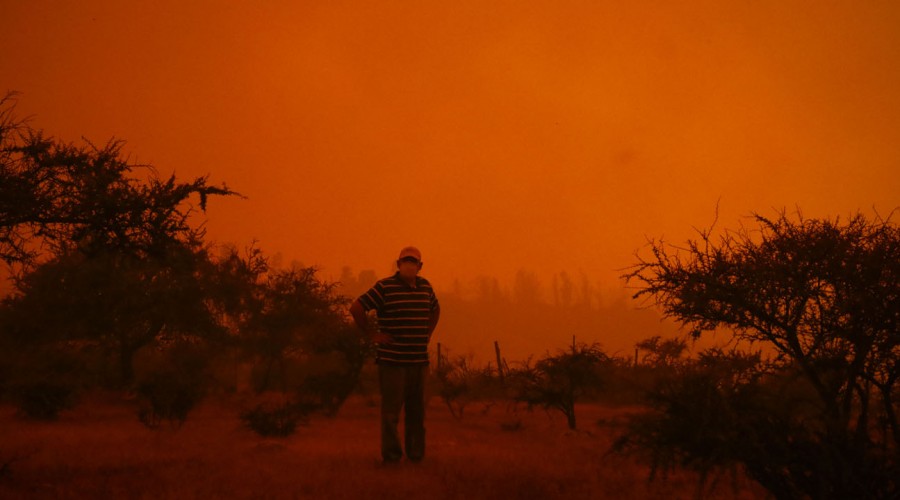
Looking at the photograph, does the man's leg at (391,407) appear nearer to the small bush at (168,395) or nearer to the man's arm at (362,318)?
the man's arm at (362,318)

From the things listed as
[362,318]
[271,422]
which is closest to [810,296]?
[362,318]

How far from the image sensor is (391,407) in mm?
6125

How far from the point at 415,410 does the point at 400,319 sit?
1.11 meters

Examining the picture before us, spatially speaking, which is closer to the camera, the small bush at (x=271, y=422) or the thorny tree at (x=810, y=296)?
the thorny tree at (x=810, y=296)

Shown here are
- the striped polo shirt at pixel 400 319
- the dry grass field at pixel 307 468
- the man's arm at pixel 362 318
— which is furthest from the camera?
the striped polo shirt at pixel 400 319

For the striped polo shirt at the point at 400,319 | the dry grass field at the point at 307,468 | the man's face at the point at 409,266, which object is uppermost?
the man's face at the point at 409,266

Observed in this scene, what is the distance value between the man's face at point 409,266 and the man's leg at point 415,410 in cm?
107

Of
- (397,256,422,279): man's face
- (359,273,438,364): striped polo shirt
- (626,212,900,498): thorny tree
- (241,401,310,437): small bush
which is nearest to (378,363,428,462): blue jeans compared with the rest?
(359,273,438,364): striped polo shirt

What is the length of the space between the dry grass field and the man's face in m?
2.13

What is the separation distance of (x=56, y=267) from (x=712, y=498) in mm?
21737

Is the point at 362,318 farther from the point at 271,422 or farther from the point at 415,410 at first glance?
the point at 271,422

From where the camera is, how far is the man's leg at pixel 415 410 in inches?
249

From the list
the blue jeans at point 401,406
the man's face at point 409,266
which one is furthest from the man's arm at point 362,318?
the man's face at point 409,266

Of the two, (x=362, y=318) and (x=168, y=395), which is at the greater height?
(x=362, y=318)
